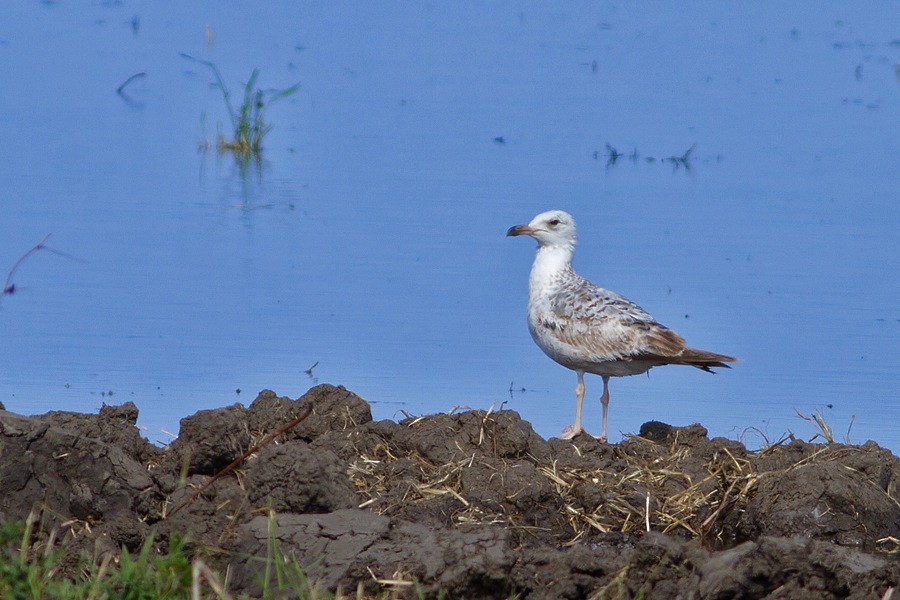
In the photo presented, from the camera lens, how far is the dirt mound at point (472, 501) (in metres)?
6.28

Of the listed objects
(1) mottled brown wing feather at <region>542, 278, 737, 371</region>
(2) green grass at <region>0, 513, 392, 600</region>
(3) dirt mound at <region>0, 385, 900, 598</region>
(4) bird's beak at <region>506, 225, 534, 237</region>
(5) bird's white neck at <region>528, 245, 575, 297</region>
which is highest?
(4) bird's beak at <region>506, 225, 534, 237</region>

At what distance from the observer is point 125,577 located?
18.7 ft

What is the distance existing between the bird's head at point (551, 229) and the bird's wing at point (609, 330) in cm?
71

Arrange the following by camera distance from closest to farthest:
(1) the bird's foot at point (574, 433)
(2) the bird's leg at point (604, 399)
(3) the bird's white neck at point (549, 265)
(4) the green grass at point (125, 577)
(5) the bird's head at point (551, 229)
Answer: (4) the green grass at point (125, 577) → (1) the bird's foot at point (574, 433) → (2) the bird's leg at point (604, 399) → (3) the bird's white neck at point (549, 265) → (5) the bird's head at point (551, 229)

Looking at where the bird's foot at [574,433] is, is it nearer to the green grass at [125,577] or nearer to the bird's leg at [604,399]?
the bird's leg at [604,399]

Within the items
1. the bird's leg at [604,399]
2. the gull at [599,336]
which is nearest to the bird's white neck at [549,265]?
the gull at [599,336]

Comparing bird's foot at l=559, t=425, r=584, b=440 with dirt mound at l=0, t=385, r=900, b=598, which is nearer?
dirt mound at l=0, t=385, r=900, b=598

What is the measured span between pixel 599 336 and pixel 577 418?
565mm

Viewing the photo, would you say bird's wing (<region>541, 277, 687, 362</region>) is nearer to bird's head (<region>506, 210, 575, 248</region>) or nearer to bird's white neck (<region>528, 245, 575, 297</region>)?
bird's white neck (<region>528, 245, 575, 297</region>)

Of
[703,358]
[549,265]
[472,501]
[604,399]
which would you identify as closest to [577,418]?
[604,399]

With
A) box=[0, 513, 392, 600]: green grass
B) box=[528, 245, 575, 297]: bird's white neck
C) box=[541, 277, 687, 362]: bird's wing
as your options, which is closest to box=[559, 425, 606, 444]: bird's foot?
box=[541, 277, 687, 362]: bird's wing

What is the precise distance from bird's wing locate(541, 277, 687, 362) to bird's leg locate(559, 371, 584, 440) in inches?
11.2

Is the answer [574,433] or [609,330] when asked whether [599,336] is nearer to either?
[609,330]

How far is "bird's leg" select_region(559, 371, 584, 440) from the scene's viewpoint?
30.8 ft
